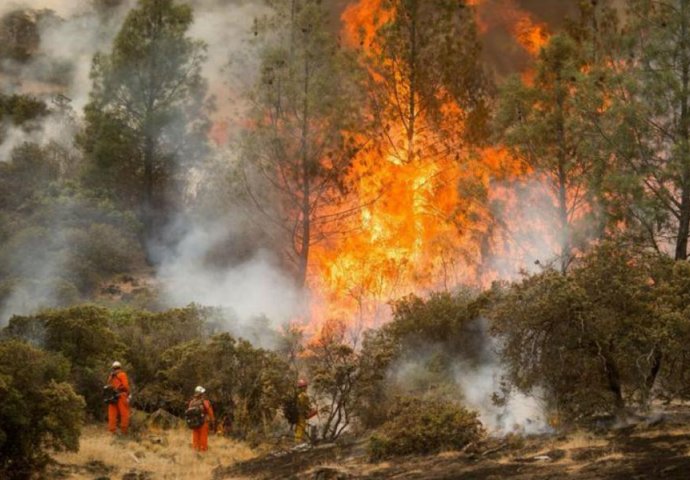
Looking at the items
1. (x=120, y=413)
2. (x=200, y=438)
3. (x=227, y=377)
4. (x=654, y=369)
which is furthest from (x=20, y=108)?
(x=654, y=369)

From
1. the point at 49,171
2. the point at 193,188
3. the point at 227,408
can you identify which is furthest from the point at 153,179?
the point at 227,408

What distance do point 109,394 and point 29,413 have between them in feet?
Answer: 13.0

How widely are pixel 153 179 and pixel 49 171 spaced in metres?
6.10

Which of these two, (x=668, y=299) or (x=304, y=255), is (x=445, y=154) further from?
(x=668, y=299)

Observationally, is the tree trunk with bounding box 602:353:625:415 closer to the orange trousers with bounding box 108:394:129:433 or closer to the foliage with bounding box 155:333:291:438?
the foliage with bounding box 155:333:291:438

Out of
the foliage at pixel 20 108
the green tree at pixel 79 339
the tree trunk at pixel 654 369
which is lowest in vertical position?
the tree trunk at pixel 654 369

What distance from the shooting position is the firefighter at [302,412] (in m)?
18.1

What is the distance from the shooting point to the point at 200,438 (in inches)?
677

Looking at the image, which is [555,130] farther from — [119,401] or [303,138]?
[119,401]

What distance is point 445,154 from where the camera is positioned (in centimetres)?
2848

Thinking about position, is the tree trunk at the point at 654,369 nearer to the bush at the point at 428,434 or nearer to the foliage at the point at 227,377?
the bush at the point at 428,434

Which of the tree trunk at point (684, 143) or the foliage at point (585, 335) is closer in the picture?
the foliage at point (585, 335)

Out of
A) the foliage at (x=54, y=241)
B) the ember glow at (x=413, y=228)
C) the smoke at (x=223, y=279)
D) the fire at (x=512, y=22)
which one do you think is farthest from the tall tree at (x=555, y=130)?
the foliage at (x=54, y=241)

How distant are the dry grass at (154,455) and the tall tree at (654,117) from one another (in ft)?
→ 34.2
